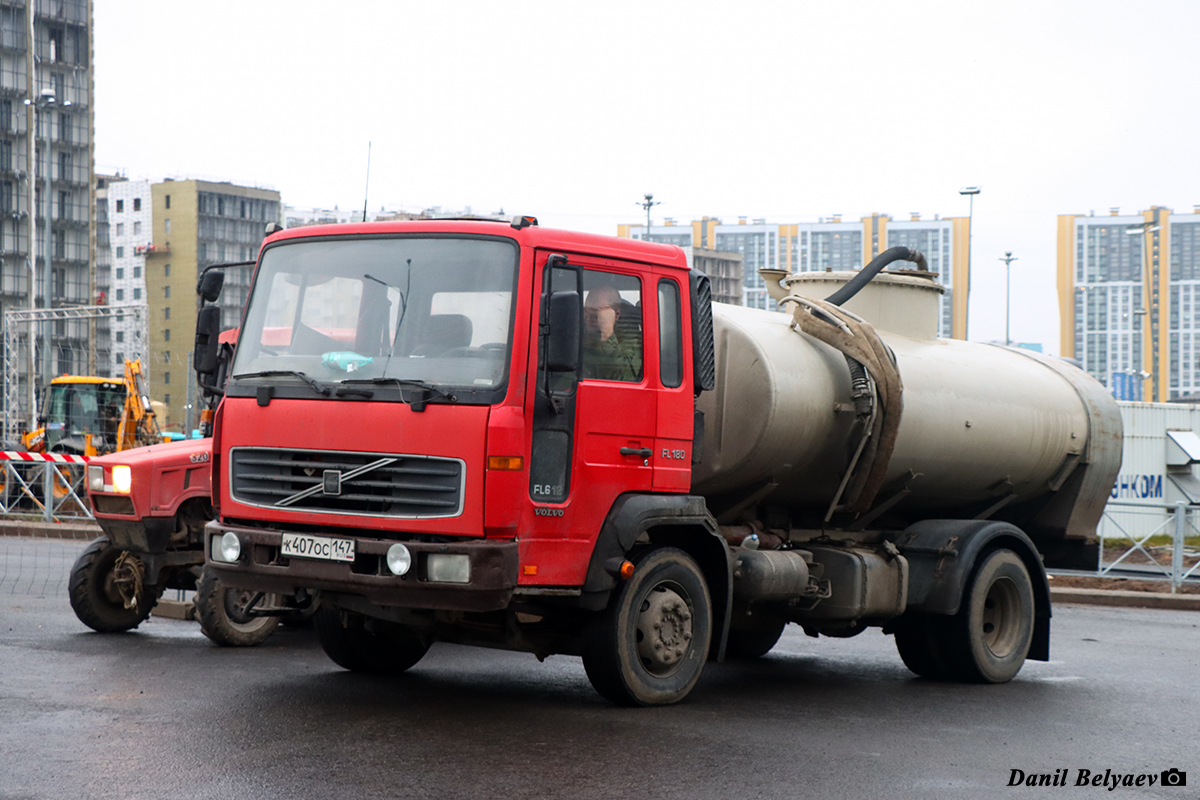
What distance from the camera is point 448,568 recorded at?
7.24 metres

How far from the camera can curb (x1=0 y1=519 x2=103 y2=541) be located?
23719 mm

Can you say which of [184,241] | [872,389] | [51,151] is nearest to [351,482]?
[872,389]

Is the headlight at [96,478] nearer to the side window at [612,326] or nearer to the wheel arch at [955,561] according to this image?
the side window at [612,326]

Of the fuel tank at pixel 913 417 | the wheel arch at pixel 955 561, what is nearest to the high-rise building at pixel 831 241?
the fuel tank at pixel 913 417

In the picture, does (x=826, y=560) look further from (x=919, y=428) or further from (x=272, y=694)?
(x=272, y=694)

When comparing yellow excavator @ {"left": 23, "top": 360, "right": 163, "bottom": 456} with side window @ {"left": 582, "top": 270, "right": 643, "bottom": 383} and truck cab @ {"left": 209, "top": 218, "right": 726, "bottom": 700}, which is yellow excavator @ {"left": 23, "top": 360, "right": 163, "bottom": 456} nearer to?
truck cab @ {"left": 209, "top": 218, "right": 726, "bottom": 700}

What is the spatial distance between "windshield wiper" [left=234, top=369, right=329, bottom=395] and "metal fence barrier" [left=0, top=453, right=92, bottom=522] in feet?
57.3

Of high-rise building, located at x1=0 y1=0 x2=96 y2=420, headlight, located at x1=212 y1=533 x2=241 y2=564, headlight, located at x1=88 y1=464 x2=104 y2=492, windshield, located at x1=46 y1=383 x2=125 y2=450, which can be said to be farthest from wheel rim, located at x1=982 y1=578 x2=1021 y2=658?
high-rise building, located at x1=0 y1=0 x2=96 y2=420

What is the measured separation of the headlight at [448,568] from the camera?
7.21 m

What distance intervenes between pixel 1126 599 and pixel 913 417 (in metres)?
8.44

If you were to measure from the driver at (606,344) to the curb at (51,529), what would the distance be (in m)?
17.9

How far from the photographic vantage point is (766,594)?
9.12 meters

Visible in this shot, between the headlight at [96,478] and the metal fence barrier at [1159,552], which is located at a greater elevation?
the headlight at [96,478]

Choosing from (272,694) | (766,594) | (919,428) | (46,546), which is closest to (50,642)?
(272,694)
